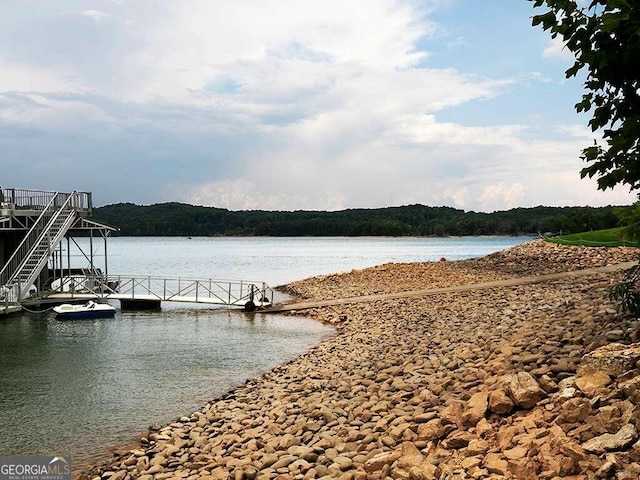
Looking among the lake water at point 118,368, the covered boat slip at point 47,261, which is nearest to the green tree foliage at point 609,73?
the lake water at point 118,368

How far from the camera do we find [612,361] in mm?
6359

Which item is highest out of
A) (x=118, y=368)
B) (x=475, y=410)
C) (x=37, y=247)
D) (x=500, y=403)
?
(x=37, y=247)

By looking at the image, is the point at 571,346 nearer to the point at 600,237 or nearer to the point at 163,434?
the point at 163,434

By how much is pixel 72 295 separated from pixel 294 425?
24.2 m

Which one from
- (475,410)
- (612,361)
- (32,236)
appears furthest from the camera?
(32,236)

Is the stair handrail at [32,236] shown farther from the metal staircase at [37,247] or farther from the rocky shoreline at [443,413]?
the rocky shoreline at [443,413]

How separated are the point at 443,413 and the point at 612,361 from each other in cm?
195

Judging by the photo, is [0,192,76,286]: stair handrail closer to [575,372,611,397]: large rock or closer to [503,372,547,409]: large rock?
[503,372,547,409]: large rock

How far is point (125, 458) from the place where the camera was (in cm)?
937

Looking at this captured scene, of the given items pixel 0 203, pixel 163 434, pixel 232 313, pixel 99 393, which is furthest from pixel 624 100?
pixel 0 203

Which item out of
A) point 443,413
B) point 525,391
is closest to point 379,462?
point 443,413

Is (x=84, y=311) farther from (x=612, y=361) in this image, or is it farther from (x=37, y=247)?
(x=612, y=361)

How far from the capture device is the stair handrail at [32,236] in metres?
28.9

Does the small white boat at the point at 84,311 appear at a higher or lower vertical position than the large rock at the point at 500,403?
lower
